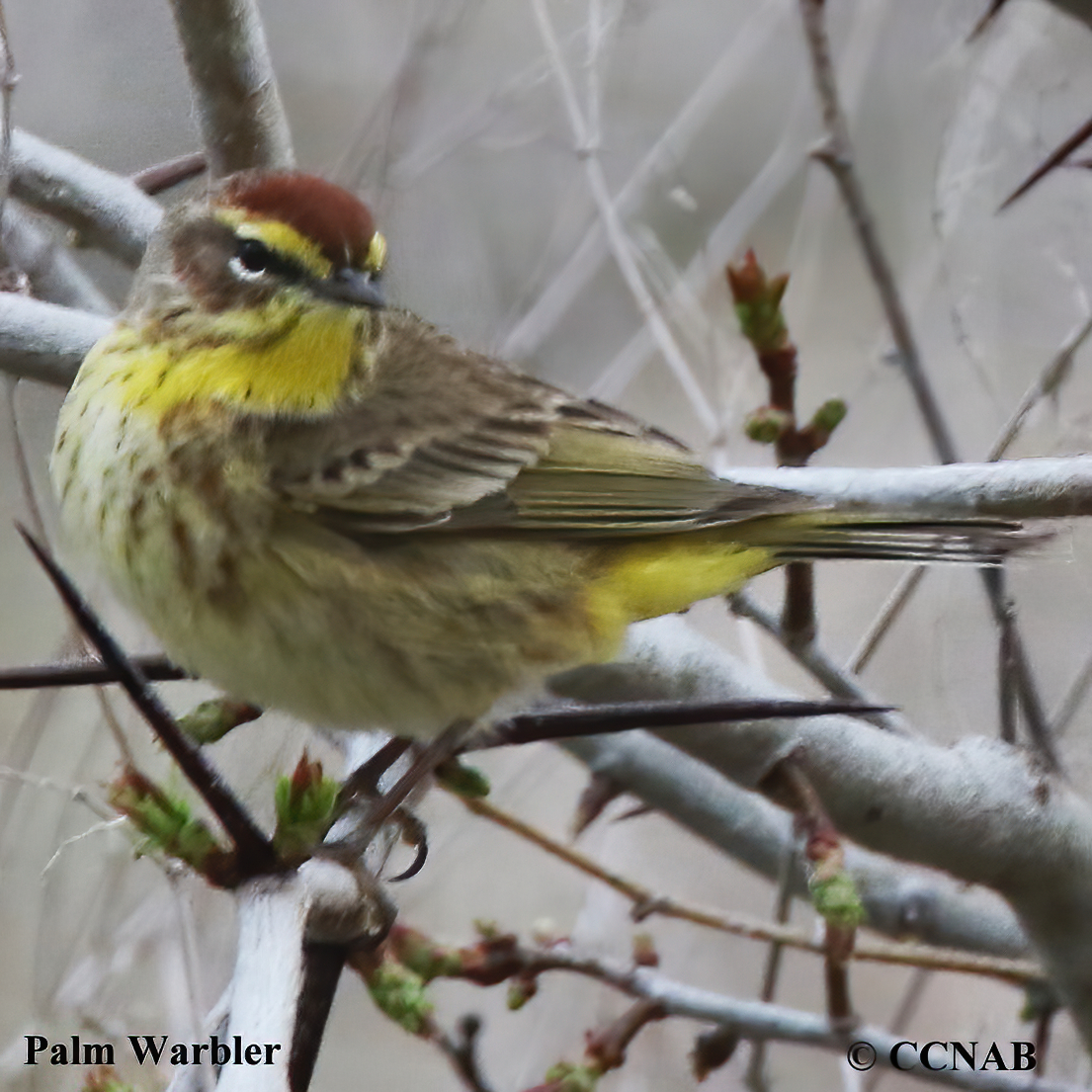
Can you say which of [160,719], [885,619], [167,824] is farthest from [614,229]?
[160,719]

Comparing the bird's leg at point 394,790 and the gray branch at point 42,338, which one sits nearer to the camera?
the bird's leg at point 394,790

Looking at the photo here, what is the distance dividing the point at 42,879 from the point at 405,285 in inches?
51.7

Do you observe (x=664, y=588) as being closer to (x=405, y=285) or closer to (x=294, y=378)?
(x=294, y=378)

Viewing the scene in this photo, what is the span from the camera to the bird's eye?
1865 millimetres

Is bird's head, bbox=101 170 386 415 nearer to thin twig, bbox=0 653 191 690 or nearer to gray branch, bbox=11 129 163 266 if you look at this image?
gray branch, bbox=11 129 163 266

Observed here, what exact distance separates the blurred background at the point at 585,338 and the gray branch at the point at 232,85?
1.01 feet

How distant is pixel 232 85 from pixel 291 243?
478 millimetres

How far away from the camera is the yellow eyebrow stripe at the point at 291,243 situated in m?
1.83

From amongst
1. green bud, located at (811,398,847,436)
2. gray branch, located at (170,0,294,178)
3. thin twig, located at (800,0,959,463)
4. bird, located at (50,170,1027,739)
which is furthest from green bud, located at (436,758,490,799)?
gray branch, located at (170,0,294,178)

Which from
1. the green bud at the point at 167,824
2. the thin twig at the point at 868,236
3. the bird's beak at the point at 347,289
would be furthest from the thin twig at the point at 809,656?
the green bud at the point at 167,824

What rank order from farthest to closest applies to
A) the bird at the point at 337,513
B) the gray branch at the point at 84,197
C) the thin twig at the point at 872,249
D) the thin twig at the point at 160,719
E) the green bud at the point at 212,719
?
the gray branch at the point at 84,197 → the thin twig at the point at 872,249 → the bird at the point at 337,513 → the green bud at the point at 212,719 → the thin twig at the point at 160,719

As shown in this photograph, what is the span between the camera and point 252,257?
6.20 ft

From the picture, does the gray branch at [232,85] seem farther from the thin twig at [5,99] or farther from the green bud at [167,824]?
the green bud at [167,824]

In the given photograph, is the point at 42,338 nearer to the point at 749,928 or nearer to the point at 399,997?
the point at 399,997
